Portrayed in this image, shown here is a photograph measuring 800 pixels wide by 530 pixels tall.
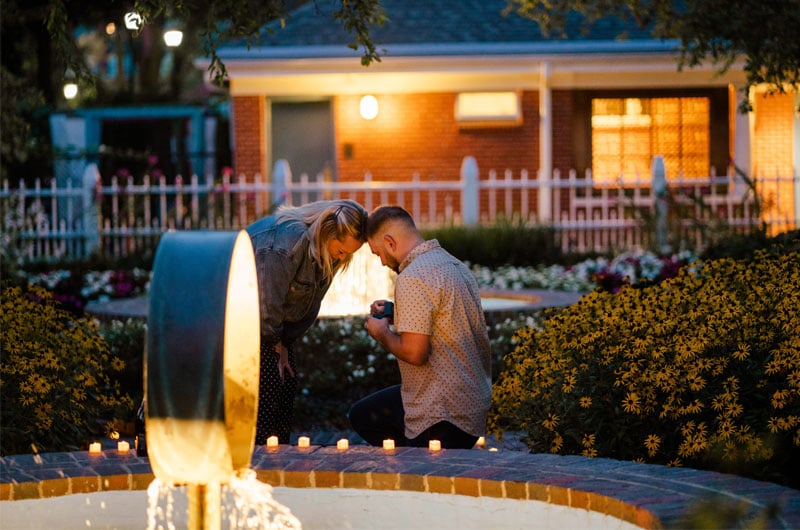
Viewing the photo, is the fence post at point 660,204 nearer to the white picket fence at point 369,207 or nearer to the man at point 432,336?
the white picket fence at point 369,207

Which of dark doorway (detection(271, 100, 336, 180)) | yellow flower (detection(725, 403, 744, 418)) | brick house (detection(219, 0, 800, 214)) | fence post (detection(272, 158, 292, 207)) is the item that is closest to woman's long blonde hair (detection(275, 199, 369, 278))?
yellow flower (detection(725, 403, 744, 418))

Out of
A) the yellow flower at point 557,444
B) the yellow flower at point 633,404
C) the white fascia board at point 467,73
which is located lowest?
the yellow flower at point 557,444

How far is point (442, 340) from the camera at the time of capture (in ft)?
18.3

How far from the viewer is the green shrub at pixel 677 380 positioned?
200 inches

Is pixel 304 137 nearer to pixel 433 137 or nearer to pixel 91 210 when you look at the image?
pixel 433 137

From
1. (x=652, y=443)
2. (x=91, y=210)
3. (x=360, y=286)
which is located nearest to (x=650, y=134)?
(x=91, y=210)

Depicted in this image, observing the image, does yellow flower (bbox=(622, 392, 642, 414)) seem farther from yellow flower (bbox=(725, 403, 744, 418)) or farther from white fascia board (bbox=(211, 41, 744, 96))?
white fascia board (bbox=(211, 41, 744, 96))

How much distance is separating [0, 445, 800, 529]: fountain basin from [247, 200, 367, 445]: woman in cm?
97

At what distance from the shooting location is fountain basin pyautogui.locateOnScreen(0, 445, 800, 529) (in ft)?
13.7

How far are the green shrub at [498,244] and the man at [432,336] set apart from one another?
31.6ft

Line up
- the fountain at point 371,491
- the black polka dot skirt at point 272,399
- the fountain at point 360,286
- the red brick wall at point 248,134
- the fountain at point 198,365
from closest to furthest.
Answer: the fountain at point 198,365
the fountain at point 371,491
the black polka dot skirt at point 272,399
the fountain at point 360,286
the red brick wall at point 248,134

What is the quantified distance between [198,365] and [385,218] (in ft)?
8.95

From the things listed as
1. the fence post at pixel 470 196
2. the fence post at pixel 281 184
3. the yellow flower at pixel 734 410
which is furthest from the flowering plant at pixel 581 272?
the yellow flower at pixel 734 410

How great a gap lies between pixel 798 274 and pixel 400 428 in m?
2.07
